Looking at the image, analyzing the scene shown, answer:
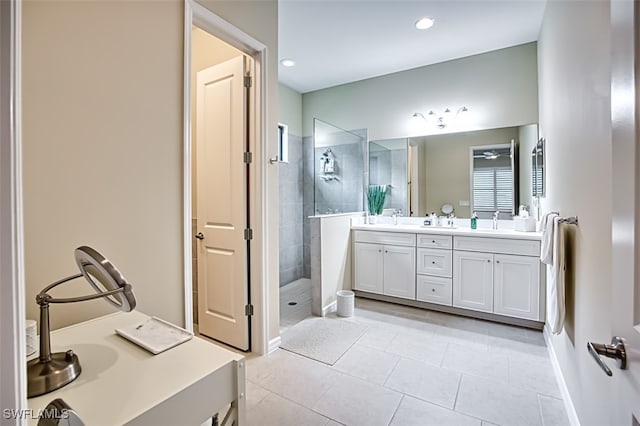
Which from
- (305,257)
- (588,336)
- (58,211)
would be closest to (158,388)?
(58,211)

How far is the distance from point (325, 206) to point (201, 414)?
10.5 ft

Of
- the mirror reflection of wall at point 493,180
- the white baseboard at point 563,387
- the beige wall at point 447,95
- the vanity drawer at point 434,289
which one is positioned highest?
the beige wall at point 447,95

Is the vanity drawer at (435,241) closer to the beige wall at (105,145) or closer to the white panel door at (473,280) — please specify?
the white panel door at (473,280)

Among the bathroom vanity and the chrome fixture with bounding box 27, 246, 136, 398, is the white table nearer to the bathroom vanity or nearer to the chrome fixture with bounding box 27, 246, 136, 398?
the chrome fixture with bounding box 27, 246, 136, 398

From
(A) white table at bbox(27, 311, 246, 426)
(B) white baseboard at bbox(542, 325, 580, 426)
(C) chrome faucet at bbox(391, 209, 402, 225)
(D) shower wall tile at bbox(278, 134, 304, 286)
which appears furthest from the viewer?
(D) shower wall tile at bbox(278, 134, 304, 286)

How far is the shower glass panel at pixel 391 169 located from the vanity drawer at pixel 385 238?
24.4 inches

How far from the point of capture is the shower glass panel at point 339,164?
418 cm

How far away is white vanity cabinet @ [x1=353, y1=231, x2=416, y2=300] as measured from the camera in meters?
3.45

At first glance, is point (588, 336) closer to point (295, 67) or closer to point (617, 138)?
point (617, 138)

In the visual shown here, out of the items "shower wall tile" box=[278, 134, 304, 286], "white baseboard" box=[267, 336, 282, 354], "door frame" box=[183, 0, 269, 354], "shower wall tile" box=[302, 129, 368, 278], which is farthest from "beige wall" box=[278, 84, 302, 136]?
"white baseboard" box=[267, 336, 282, 354]

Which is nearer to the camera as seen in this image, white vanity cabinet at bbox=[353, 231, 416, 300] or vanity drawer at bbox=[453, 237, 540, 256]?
vanity drawer at bbox=[453, 237, 540, 256]

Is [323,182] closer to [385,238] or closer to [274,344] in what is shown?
[385,238]

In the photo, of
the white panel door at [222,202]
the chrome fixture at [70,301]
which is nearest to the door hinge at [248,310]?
the white panel door at [222,202]

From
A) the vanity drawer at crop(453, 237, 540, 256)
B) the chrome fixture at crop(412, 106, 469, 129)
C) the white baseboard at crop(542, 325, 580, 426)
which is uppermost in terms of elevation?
the chrome fixture at crop(412, 106, 469, 129)
